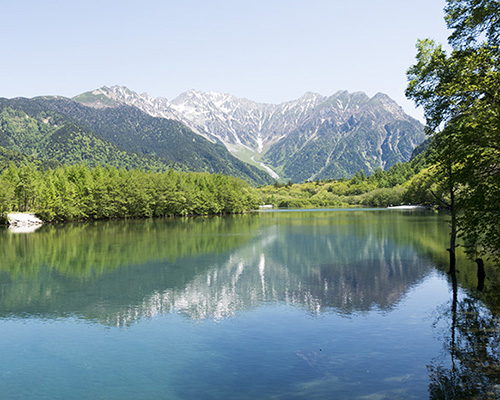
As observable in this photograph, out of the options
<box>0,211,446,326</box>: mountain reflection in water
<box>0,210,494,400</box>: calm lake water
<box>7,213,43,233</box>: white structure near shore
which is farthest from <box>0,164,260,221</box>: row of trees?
<box>0,210,494,400</box>: calm lake water

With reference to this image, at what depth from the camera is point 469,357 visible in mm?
14062

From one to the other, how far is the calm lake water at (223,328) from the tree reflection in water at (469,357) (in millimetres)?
449

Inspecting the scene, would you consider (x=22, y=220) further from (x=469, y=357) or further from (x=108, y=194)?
Answer: (x=469, y=357)

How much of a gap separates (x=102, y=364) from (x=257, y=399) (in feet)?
21.2

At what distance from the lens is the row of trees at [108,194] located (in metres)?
104

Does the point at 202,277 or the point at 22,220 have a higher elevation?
the point at 202,277

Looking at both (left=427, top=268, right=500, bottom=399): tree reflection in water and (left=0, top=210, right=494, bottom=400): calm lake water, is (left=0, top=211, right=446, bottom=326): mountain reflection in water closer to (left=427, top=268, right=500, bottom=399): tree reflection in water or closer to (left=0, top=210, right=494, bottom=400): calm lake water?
(left=0, top=210, right=494, bottom=400): calm lake water

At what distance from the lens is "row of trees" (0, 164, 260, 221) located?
4109 inches

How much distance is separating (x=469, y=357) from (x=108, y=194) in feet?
383

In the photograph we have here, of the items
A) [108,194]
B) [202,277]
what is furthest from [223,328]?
[108,194]

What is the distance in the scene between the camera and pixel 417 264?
112 feet

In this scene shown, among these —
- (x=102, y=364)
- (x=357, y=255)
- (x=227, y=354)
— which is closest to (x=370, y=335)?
(x=227, y=354)

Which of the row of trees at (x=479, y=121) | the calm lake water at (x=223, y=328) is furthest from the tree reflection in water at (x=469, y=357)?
the row of trees at (x=479, y=121)

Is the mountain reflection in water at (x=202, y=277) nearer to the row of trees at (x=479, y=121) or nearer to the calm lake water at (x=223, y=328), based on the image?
the calm lake water at (x=223, y=328)
